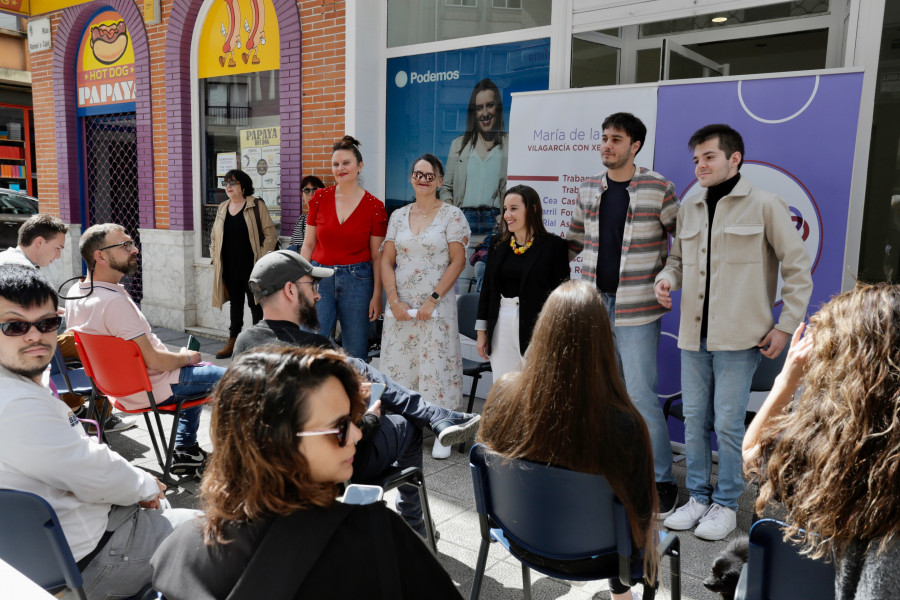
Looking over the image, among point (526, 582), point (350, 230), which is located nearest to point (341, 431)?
point (526, 582)

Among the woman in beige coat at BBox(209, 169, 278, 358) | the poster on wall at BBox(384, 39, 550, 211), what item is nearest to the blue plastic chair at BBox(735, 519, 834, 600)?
the poster on wall at BBox(384, 39, 550, 211)

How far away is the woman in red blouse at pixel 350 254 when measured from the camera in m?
4.80

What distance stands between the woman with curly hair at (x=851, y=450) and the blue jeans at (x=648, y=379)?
2076 millimetres

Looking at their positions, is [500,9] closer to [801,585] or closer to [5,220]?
[801,585]

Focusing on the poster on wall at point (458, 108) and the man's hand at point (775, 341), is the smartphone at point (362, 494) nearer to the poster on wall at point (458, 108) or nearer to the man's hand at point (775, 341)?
the man's hand at point (775, 341)

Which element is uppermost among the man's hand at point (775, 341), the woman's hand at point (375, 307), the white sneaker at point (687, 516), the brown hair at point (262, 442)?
the brown hair at point (262, 442)

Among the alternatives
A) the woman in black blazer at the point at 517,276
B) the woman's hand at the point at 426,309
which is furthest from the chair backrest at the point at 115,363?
the woman in black blazer at the point at 517,276

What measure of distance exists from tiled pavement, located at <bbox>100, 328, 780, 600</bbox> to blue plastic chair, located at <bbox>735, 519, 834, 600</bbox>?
33.2 inches

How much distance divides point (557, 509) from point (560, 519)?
35 millimetres

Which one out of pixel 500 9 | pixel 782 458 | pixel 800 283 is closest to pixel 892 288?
pixel 782 458

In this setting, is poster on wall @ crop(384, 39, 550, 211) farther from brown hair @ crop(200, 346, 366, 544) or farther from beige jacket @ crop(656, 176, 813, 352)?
brown hair @ crop(200, 346, 366, 544)

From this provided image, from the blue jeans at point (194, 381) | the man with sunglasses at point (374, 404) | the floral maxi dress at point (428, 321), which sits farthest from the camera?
the floral maxi dress at point (428, 321)

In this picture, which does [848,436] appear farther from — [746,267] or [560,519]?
[746,267]

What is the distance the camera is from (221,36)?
7.57 m
